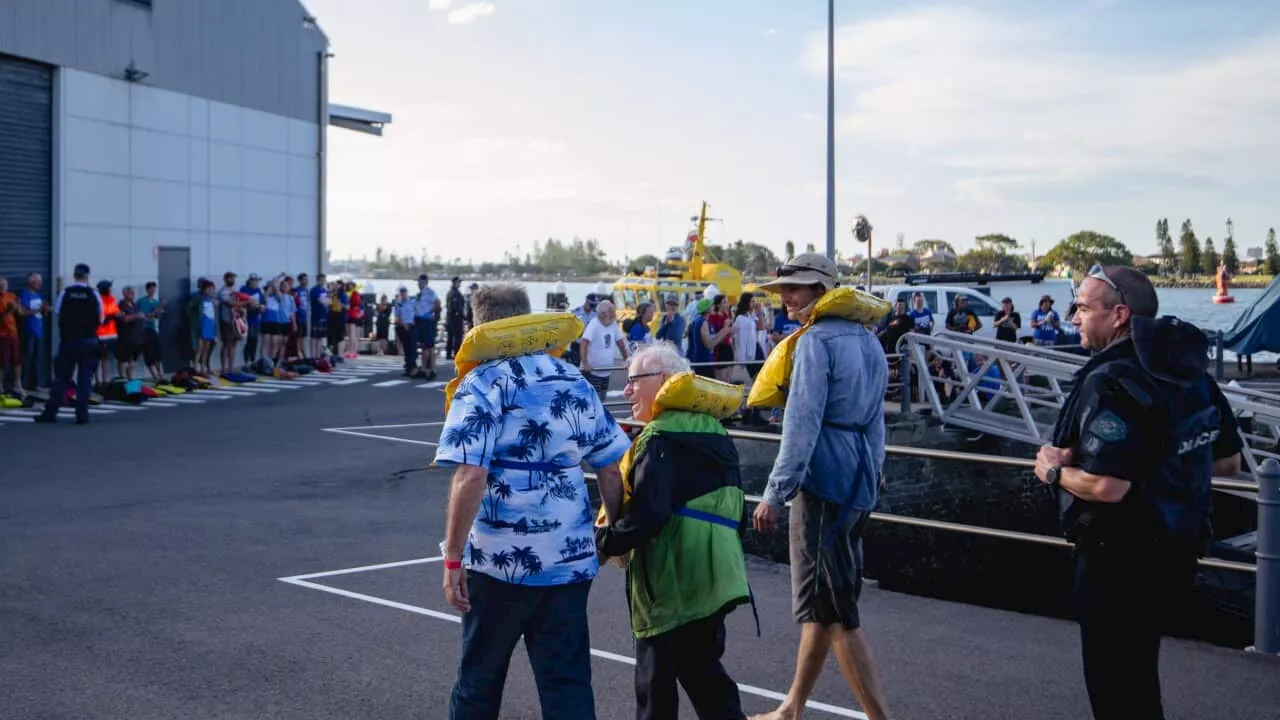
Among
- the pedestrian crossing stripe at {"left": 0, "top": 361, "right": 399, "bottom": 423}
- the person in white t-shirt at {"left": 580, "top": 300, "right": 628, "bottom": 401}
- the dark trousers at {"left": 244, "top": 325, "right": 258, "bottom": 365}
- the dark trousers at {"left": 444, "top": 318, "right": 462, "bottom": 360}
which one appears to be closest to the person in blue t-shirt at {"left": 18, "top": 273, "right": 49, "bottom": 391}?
the pedestrian crossing stripe at {"left": 0, "top": 361, "right": 399, "bottom": 423}

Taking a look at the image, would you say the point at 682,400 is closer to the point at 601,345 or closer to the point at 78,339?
the point at 601,345

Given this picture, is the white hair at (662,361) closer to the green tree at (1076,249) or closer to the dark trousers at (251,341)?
the dark trousers at (251,341)

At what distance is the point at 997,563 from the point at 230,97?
2103 centimetres

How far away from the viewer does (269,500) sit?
11125mm

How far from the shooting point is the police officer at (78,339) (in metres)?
16.1

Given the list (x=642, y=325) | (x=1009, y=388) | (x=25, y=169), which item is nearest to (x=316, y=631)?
(x=1009, y=388)

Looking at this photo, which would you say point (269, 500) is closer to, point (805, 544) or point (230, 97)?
point (805, 544)

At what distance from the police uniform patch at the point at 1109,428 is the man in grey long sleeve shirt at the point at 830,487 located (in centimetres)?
123

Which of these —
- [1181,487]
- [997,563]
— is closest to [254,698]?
[1181,487]

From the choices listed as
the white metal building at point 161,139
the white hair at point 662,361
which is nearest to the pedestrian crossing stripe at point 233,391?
the white metal building at point 161,139

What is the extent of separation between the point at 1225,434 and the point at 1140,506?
0.57 metres

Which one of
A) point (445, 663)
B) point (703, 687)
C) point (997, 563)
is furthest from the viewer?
point (997, 563)

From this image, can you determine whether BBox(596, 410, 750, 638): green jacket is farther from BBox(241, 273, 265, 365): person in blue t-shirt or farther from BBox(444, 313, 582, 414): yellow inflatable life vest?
BBox(241, 273, 265, 365): person in blue t-shirt

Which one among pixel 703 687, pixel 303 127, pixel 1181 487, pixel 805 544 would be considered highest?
pixel 303 127
